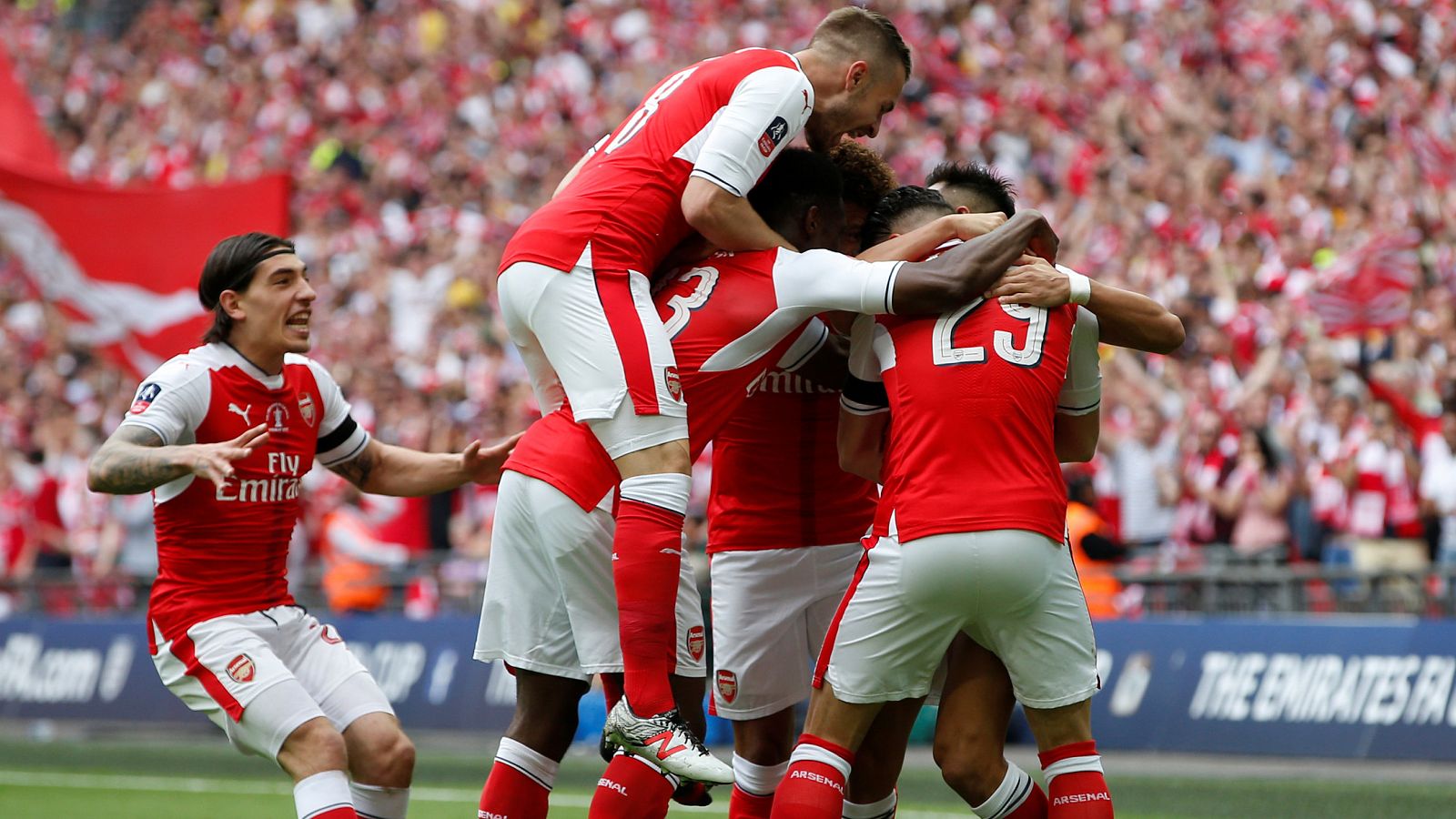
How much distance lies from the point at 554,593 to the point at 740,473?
36.4 inches

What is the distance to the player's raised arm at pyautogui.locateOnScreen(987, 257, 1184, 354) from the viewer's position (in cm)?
557

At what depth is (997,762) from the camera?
18.9ft

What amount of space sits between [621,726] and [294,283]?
229 cm

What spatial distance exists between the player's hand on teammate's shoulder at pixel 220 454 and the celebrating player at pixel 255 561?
0.12 ft

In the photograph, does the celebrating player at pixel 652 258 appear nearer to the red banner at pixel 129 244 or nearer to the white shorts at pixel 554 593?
the white shorts at pixel 554 593

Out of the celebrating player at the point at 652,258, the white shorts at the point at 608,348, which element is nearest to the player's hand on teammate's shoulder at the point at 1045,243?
the celebrating player at the point at 652,258

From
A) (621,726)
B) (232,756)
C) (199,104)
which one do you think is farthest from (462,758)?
(199,104)

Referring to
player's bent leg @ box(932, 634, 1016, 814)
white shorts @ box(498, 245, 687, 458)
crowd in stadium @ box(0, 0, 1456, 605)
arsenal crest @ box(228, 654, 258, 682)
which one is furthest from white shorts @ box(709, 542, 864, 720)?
crowd in stadium @ box(0, 0, 1456, 605)

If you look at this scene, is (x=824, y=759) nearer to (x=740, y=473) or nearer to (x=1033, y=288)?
(x=740, y=473)

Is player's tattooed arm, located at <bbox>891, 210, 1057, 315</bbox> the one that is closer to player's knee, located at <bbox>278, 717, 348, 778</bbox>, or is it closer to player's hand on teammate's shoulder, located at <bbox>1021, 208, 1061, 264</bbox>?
player's hand on teammate's shoulder, located at <bbox>1021, 208, 1061, 264</bbox>

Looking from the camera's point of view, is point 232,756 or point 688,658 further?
point 232,756

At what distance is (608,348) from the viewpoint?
5711mm

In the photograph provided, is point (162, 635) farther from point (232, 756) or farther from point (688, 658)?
point (232, 756)

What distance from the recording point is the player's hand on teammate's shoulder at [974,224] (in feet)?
18.9
